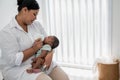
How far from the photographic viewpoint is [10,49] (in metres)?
1.81

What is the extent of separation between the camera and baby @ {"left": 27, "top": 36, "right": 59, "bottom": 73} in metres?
1.90

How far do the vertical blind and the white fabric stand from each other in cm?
110

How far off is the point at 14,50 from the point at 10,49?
35mm

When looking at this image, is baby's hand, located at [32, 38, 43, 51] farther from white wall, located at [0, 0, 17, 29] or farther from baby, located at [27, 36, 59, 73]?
white wall, located at [0, 0, 17, 29]

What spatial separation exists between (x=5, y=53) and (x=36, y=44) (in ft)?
0.91

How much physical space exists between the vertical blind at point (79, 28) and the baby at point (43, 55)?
958mm

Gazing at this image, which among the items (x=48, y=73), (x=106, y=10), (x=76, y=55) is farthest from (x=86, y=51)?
(x=48, y=73)

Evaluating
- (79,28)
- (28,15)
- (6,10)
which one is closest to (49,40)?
(28,15)

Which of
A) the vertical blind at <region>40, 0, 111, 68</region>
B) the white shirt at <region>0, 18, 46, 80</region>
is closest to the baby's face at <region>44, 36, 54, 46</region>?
the white shirt at <region>0, 18, 46, 80</region>

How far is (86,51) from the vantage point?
2.91m

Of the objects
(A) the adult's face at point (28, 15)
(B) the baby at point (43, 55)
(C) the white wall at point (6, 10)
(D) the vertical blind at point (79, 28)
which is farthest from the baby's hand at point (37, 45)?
(C) the white wall at point (6, 10)

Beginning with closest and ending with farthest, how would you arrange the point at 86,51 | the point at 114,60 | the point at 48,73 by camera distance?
the point at 48,73 → the point at 114,60 → the point at 86,51

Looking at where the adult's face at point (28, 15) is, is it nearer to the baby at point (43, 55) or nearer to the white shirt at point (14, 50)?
the white shirt at point (14, 50)

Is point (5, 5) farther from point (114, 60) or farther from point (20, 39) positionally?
point (114, 60)
